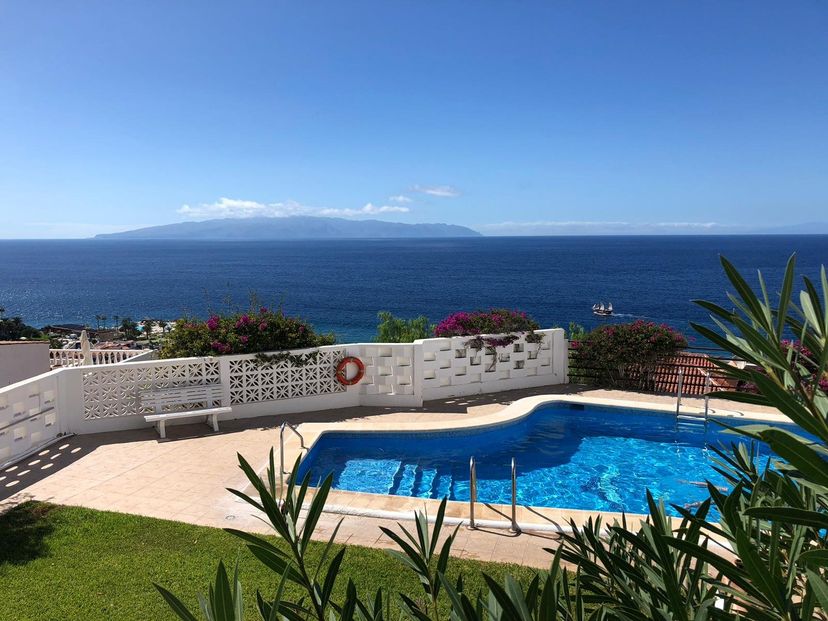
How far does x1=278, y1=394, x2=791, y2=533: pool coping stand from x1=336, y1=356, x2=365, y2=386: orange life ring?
3.81 ft

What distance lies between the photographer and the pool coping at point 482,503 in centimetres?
632

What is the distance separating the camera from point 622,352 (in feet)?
39.5

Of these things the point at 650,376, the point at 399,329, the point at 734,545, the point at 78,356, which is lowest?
the point at 650,376

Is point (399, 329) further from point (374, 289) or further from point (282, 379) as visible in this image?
point (374, 289)

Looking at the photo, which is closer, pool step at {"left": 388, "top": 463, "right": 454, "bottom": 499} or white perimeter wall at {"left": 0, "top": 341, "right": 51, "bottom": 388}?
pool step at {"left": 388, "top": 463, "right": 454, "bottom": 499}

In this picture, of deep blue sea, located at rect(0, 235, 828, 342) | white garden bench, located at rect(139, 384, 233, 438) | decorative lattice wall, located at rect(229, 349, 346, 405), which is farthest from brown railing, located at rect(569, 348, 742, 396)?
deep blue sea, located at rect(0, 235, 828, 342)

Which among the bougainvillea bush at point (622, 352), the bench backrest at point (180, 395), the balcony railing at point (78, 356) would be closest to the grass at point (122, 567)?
the bench backrest at point (180, 395)

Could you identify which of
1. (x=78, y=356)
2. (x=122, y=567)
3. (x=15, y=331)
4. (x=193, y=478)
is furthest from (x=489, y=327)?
(x=15, y=331)

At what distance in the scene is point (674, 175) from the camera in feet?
324

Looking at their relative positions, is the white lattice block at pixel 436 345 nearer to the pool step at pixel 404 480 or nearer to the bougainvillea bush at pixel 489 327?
the bougainvillea bush at pixel 489 327

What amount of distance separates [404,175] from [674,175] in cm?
4964

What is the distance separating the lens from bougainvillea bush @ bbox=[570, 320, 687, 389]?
11.9m

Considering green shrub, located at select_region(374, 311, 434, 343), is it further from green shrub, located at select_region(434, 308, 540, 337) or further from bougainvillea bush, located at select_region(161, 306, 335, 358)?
bougainvillea bush, located at select_region(161, 306, 335, 358)

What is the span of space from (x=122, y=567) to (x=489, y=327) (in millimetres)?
8113
